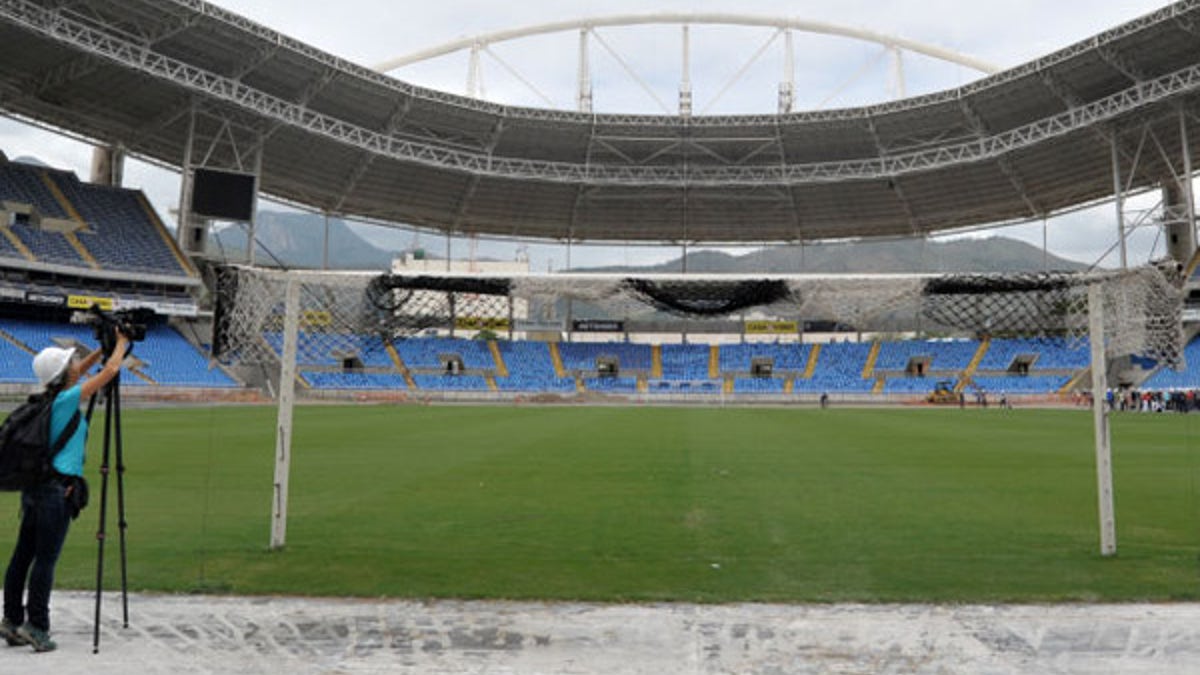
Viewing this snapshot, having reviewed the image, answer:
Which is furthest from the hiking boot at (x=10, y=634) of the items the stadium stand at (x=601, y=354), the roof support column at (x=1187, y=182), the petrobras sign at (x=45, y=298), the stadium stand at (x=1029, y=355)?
the stadium stand at (x=601, y=354)

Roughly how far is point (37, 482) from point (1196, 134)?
55.9 m

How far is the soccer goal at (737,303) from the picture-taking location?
25.4ft

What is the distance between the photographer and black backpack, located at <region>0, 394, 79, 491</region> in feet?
14.2

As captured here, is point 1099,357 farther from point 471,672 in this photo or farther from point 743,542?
point 471,672

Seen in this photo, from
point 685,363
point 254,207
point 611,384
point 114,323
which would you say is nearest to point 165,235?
point 254,207

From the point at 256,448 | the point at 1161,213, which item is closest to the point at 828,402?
the point at 1161,213

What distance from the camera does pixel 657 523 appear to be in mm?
8672

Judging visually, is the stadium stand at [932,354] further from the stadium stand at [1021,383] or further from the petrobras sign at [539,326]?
the petrobras sign at [539,326]

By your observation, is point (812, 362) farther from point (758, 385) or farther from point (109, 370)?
point (109, 370)

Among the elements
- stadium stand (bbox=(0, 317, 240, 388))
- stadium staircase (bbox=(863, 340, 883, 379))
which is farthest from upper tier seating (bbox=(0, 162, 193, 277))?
stadium staircase (bbox=(863, 340, 883, 379))

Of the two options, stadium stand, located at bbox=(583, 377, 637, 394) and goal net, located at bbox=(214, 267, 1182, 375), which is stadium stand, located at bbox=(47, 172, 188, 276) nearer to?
stadium stand, located at bbox=(583, 377, 637, 394)

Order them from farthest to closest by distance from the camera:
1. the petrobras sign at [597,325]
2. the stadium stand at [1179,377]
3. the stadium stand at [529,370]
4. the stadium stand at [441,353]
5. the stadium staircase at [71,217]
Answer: the petrobras sign at [597,325]
the stadium stand at [441,353]
the stadium stand at [529,370]
the stadium staircase at [71,217]
the stadium stand at [1179,377]

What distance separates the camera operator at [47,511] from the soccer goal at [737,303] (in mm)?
2641

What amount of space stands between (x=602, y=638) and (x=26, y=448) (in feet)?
10.8
